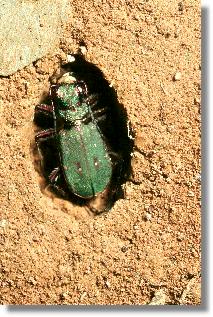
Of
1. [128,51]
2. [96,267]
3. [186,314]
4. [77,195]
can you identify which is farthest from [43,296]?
[128,51]

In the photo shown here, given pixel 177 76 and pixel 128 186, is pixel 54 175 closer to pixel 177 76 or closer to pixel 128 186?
pixel 128 186

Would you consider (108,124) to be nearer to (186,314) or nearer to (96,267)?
(96,267)

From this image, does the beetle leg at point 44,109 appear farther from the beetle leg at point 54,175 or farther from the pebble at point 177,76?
the pebble at point 177,76

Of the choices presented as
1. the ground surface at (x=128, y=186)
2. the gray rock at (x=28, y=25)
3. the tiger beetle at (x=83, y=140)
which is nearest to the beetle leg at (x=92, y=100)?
the tiger beetle at (x=83, y=140)

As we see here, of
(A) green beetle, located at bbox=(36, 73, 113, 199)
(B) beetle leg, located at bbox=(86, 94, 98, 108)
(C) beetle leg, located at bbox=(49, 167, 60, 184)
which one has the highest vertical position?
(B) beetle leg, located at bbox=(86, 94, 98, 108)

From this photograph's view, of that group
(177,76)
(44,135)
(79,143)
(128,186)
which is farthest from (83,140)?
(177,76)

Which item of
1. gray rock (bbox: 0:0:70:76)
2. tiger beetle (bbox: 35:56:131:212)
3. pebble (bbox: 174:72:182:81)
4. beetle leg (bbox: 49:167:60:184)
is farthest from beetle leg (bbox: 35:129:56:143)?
pebble (bbox: 174:72:182:81)

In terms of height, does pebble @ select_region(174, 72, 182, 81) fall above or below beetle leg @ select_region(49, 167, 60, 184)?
above

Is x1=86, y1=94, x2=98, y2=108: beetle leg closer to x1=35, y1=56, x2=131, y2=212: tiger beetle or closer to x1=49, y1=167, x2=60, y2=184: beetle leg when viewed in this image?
x1=35, y1=56, x2=131, y2=212: tiger beetle
